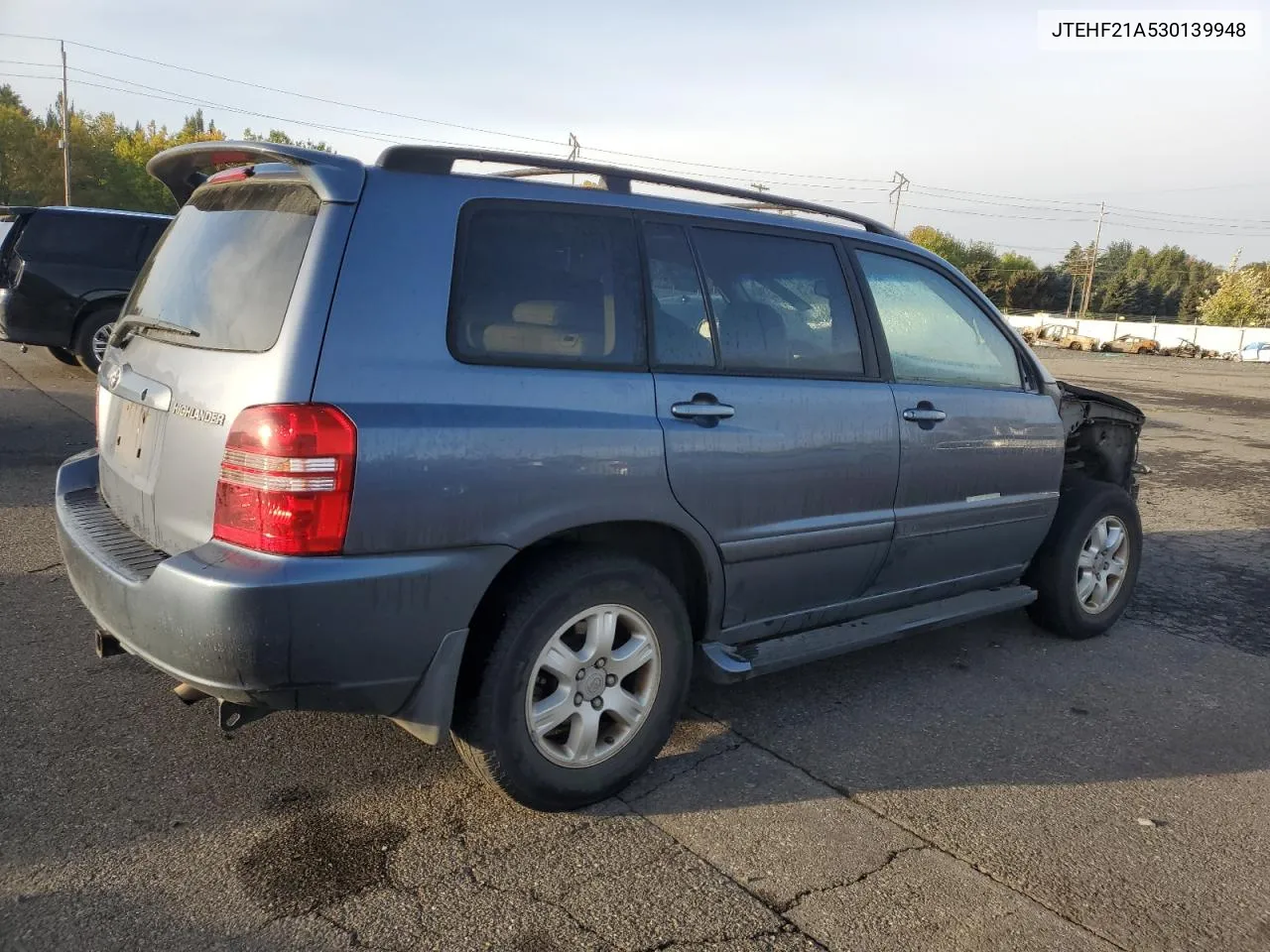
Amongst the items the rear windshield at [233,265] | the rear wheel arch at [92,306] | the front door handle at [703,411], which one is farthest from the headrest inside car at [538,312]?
the rear wheel arch at [92,306]

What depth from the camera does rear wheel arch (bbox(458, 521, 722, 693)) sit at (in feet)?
9.34

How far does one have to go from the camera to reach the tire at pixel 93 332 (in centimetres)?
1123

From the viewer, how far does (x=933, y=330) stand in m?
4.18

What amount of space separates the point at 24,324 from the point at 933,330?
1050cm

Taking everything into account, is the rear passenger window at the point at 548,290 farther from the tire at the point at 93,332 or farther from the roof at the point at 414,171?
the tire at the point at 93,332

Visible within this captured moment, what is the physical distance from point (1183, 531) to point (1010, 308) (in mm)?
85434

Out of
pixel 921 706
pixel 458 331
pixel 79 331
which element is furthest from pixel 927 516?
pixel 79 331

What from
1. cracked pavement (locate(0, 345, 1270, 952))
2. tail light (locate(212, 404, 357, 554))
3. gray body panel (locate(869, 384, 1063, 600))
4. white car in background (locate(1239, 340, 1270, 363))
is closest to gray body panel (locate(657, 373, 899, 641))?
gray body panel (locate(869, 384, 1063, 600))

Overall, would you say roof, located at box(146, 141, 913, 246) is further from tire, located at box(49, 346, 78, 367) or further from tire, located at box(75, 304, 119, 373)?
tire, located at box(49, 346, 78, 367)

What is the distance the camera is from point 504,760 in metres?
2.84

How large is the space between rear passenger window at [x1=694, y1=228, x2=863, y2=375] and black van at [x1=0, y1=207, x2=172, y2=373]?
373 inches

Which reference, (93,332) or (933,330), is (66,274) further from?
(933,330)

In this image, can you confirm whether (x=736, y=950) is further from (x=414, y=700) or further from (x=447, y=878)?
(x=414, y=700)

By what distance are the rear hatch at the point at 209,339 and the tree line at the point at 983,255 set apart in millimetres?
43314
